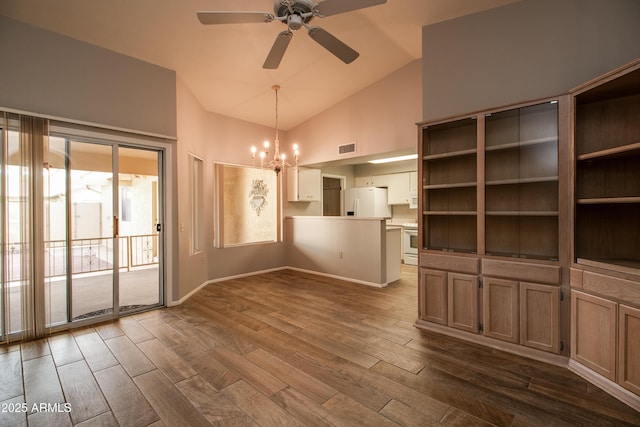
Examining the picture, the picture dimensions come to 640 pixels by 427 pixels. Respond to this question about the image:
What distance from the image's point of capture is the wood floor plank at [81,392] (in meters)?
1.93

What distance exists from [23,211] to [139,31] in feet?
7.26

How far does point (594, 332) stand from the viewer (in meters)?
2.25

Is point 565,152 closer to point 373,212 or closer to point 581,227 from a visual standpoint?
point 581,227

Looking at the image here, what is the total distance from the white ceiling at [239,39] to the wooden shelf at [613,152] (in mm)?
1751

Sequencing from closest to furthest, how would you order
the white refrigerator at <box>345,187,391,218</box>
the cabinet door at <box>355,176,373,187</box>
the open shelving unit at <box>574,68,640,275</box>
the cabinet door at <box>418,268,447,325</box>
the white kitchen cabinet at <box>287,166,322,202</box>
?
the open shelving unit at <box>574,68,640,275</box> < the cabinet door at <box>418,268,447,325</box> < the white kitchen cabinet at <box>287,166,322,202</box> < the white refrigerator at <box>345,187,391,218</box> < the cabinet door at <box>355,176,373,187</box>

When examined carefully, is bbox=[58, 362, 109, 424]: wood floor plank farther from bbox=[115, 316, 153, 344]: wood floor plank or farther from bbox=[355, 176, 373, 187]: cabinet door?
bbox=[355, 176, 373, 187]: cabinet door

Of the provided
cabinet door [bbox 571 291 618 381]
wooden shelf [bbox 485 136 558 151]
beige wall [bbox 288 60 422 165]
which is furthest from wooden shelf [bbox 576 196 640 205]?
beige wall [bbox 288 60 422 165]

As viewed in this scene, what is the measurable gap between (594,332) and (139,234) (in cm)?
757

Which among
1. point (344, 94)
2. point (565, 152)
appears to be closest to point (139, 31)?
point (344, 94)

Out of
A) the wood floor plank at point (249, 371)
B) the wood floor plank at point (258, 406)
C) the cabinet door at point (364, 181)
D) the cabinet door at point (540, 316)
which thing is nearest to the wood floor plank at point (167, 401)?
the wood floor plank at point (258, 406)

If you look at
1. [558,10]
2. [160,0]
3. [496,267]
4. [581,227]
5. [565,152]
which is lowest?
[496,267]

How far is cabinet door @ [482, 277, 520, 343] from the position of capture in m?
2.74

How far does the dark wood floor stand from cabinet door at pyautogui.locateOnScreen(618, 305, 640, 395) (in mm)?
163

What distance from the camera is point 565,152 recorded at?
2.55 metres
